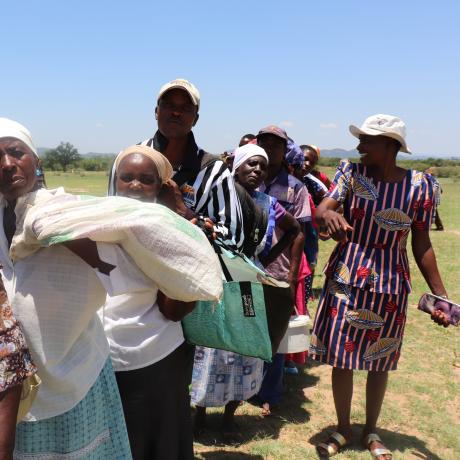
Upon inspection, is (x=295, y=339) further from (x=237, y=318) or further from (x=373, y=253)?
(x=237, y=318)

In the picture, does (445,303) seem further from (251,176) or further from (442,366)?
(442,366)

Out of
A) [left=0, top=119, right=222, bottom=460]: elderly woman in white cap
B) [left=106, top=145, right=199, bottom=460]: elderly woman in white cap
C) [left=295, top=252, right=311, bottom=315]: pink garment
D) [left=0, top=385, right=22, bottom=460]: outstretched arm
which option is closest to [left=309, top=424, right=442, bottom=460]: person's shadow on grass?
[left=295, top=252, right=311, bottom=315]: pink garment

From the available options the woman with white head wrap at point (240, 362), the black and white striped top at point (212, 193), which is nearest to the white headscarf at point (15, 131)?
the black and white striped top at point (212, 193)

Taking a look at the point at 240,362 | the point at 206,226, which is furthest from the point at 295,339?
the point at 206,226

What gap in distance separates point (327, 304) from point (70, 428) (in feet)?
6.62

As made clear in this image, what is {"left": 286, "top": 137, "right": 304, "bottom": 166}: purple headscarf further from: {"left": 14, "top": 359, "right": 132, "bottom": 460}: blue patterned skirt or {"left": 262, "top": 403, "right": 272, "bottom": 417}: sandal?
{"left": 14, "top": 359, "right": 132, "bottom": 460}: blue patterned skirt

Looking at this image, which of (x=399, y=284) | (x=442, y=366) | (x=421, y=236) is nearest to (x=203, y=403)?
(x=399, y=284)

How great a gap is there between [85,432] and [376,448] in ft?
7.75

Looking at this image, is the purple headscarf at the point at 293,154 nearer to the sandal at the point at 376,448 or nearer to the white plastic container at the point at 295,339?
the white plastic container at the point at 295,339

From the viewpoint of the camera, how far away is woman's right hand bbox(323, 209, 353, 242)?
2.75m

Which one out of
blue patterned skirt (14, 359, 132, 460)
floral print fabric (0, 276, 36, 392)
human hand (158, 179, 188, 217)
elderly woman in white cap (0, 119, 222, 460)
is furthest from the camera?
human hand (158, 179, 188, 217)

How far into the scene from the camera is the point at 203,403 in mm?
3150

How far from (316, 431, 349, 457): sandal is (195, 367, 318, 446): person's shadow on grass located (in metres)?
0.36

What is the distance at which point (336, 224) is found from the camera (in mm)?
2771
